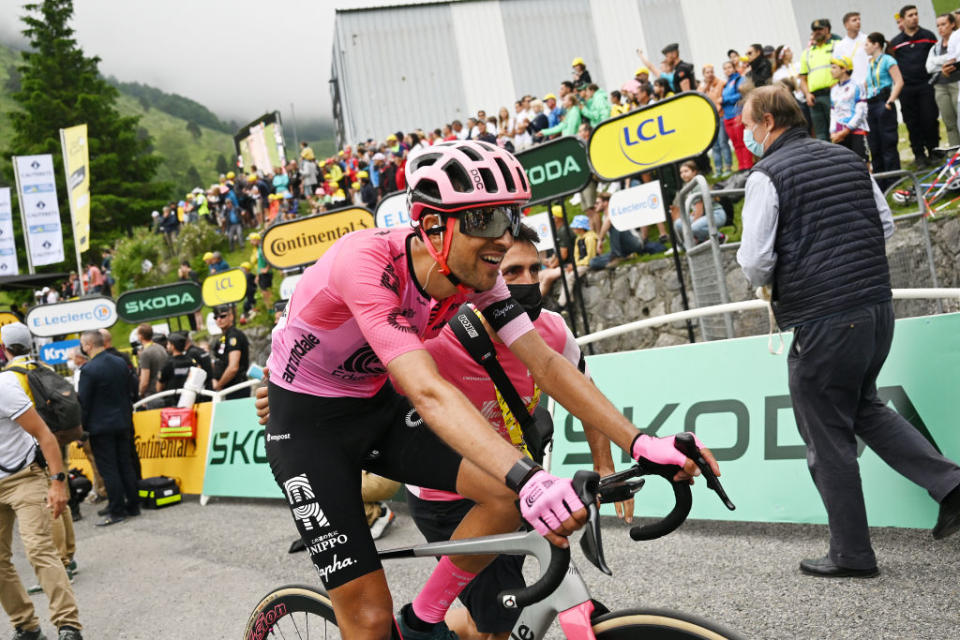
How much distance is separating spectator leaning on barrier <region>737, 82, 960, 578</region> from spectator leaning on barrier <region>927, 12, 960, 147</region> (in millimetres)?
8223

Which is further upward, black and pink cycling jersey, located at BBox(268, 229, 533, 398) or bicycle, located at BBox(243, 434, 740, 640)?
black and pink cycling jersey, located at BBox(268, 229, 533, 398)

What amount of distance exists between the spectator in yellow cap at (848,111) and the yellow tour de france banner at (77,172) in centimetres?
2215

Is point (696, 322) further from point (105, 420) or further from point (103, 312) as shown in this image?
point (103, 312)

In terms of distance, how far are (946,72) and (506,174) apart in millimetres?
10903

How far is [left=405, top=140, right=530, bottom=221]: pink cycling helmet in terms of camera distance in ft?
7.26

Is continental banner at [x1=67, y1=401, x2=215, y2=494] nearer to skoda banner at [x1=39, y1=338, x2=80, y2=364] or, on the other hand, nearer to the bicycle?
the bicycle

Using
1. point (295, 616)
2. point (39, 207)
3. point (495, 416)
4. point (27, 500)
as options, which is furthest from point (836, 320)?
point (39, 207)

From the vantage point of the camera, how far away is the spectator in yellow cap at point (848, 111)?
36.4 ft

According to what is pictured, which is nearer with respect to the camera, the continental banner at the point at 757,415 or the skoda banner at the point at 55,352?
the continental banner at the point at 757,415

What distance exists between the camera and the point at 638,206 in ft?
29.6

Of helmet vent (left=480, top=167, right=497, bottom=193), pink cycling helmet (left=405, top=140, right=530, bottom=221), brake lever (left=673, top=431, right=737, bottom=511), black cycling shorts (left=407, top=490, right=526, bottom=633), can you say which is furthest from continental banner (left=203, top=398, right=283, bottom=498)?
brake lever (left=673, top=431, right=737, bottom=511)

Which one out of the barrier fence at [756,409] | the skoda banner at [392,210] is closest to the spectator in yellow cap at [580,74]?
the skoda banner at [392,210]

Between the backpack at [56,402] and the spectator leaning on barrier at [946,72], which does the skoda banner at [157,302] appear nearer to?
the backpack at [56,402]

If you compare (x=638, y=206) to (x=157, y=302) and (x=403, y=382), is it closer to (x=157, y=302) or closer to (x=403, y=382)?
(x=403, y=382)
